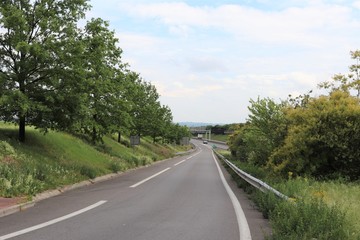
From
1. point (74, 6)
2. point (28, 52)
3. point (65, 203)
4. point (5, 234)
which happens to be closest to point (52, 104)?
point (28, 52)

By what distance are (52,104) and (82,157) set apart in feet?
18.6

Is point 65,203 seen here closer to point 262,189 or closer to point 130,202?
point 130,202

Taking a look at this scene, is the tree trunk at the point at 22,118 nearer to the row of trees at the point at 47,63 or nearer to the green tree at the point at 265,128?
the row of trees at the point at 47,63

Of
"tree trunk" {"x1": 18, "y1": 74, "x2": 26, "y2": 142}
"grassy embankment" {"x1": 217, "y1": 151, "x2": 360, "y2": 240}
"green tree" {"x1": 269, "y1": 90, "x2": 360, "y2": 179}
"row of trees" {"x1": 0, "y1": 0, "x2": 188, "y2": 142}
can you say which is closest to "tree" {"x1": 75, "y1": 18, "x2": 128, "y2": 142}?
"row of trees" {"x1": 0, "y1": 0, "x2": 188, "y2": 142}

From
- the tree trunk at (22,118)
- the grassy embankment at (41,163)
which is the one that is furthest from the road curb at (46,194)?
the tree trunk at (22,118)

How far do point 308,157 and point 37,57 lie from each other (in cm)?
1134

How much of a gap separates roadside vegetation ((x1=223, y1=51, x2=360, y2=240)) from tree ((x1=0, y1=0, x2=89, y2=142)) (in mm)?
8790

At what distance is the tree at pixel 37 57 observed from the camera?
16.4m

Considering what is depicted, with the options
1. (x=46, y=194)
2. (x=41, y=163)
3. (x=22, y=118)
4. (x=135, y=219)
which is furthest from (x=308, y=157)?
(x=22, y=118)

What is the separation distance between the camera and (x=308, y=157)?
45.2 ft

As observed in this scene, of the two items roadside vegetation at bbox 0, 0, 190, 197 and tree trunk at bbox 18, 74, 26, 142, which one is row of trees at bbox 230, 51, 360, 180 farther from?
tree trunk at bbox 18, 74, 26, 142

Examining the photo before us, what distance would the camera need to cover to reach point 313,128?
1366cm

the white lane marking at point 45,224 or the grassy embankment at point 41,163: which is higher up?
the grassy embankment at point 41,163

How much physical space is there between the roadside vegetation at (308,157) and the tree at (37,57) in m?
8.79
